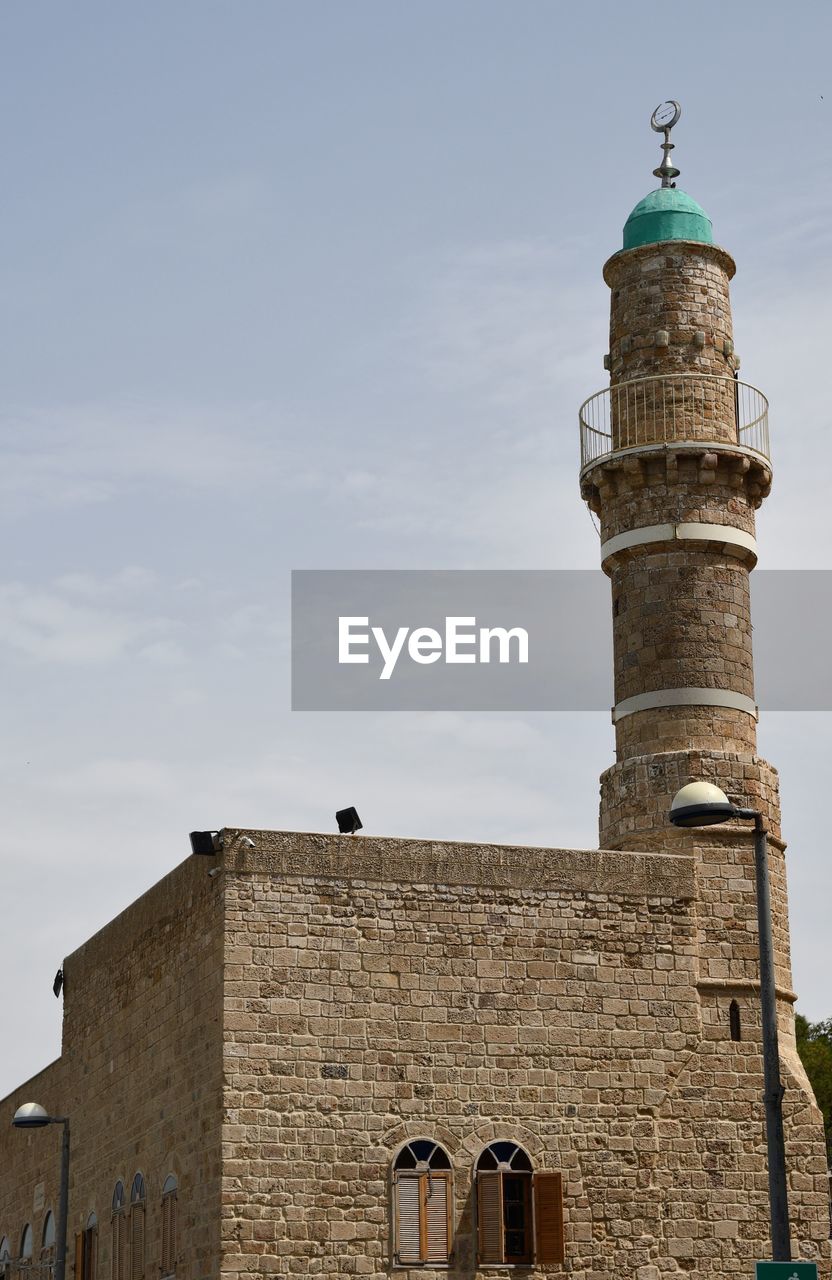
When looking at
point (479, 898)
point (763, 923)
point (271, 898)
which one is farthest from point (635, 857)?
point (763, 923)

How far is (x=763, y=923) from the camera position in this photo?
16359mm

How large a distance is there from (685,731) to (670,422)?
3.91 metres

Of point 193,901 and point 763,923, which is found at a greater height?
point 193,901

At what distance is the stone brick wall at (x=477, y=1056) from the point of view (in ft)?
69.1

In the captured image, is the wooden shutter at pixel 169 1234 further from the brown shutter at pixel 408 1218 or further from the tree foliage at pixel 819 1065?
the tree foliage at pixel 819 1065

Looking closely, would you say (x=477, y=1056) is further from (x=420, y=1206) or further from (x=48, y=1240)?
(x=48, y=1240)

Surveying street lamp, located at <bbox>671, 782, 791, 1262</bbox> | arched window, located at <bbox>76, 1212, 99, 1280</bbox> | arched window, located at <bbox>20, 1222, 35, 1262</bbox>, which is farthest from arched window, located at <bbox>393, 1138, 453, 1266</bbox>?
arched window, located at <bbox>20, 1222, 35, 1262</bbox>

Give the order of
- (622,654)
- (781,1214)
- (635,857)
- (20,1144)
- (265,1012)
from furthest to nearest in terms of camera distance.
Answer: (20,1144) < (622,654) < (635,857) < (265,1012) < (781,1214)

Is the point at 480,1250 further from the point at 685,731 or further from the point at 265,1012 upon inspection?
the point at 685,731

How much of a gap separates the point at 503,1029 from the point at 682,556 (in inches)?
257

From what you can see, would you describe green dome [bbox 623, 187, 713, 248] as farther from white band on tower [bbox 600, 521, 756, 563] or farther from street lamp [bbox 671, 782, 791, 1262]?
street lamp [bbox 671, 782, 791, 1262]

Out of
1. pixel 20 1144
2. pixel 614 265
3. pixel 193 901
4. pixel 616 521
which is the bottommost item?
pixel 20 1144

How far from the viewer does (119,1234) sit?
24094 mm

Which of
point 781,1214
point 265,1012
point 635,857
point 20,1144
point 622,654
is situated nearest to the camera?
point 781,1214
